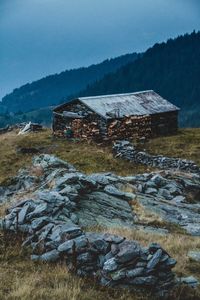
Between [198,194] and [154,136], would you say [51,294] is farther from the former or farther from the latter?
[154,136]

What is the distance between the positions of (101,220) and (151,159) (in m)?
27.7

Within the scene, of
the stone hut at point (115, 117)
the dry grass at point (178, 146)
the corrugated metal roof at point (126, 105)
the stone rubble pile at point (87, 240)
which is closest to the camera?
the stone rubble pile at point (87, 240)

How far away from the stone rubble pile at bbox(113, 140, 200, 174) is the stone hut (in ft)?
16.3

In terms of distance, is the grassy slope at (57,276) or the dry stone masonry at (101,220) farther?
the dry stone masonry at (101,220)

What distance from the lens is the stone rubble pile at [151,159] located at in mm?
44625

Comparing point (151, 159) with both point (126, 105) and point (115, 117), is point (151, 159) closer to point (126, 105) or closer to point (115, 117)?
point (115, 117)

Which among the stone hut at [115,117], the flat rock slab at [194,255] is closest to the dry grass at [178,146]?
the stone hut at [115,117]

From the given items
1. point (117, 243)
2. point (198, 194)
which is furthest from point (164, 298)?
point (198, 194)

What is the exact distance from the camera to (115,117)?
56969mm

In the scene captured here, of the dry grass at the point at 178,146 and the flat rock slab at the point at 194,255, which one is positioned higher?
the flat rock slab at the point at 194,255

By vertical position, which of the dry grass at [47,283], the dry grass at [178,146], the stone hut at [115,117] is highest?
the dry grass at [47,283]

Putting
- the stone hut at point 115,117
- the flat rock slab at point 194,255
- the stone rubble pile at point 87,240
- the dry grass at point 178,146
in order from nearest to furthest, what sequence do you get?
the stone rubble pile at point 87,240 < the flat rock slab at point 194,255 < the dry grass at point 178,146 < the stone hut at point 115,117

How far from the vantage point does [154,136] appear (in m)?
60.7

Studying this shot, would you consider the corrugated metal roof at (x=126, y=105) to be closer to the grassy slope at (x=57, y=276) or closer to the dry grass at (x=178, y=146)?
the dry grass at (x=178, y=146)
